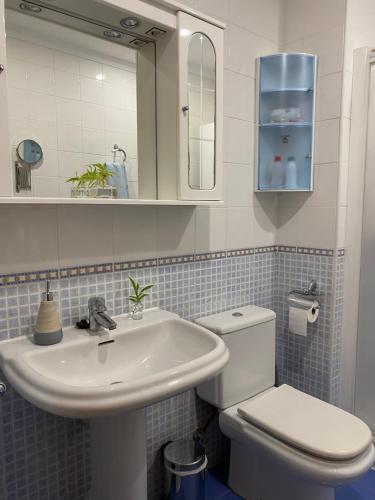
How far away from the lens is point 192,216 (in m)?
1.67

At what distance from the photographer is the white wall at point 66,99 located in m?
1.16

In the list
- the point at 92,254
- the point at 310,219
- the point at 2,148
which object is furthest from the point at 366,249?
the point at 2,148

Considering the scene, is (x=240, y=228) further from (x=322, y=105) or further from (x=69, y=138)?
(x=69, y=138)

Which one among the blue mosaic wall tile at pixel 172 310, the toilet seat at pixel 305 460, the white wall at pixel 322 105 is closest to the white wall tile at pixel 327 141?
the white wall at pixel 322 105

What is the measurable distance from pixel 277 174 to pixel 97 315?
117 centimetres

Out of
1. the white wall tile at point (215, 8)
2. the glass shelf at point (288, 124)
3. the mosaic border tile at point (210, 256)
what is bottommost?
the mosaic border tile at point (210, 256)

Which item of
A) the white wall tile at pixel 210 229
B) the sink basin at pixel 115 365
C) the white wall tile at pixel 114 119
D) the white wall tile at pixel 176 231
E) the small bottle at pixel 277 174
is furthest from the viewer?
the small bottle at pixel 277 174

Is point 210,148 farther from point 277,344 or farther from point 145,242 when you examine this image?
point 277,344

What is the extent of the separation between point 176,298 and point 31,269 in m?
0.64

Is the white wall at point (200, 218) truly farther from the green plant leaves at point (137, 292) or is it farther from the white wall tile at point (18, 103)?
the white wall tile at point (18, 103)

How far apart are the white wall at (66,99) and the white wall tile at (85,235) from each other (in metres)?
0.09

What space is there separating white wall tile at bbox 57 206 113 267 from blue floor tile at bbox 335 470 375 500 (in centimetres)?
150

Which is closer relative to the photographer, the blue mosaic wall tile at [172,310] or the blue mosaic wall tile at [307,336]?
the blue mosaic wall tile at [172,310]

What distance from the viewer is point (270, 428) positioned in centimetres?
140
